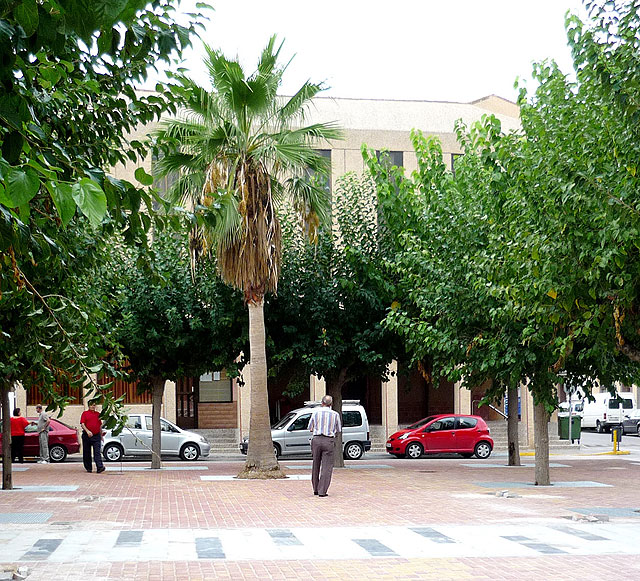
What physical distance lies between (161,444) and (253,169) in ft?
40.4

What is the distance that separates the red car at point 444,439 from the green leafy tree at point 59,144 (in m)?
22.4

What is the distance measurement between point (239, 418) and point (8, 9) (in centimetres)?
3571

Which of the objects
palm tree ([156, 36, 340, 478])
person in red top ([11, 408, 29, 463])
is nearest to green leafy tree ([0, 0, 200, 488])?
palm tree ([156, 36, 340, 478])

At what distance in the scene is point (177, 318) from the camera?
2436cm

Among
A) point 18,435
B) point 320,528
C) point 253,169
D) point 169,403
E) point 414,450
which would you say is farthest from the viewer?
point 169,403

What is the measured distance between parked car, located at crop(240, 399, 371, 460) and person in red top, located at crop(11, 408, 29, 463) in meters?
7.12

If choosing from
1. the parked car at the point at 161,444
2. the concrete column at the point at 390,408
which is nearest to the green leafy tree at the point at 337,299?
the parked car at the point at 161,444

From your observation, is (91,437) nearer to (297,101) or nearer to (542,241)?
(297,101)

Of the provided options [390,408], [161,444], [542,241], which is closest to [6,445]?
[161,444]

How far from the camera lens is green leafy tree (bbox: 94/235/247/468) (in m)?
24.2

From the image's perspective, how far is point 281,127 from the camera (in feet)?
67.3

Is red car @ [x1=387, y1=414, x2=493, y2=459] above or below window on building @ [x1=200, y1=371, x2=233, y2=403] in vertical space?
below

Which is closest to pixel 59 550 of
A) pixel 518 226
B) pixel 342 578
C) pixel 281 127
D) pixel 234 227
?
pixel 342 578

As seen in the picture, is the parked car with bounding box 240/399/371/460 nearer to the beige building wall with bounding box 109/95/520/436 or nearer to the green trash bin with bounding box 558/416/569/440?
the beige building wall with bounding box 109/95/520/436
